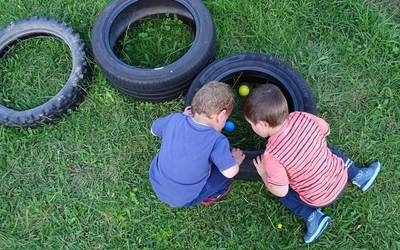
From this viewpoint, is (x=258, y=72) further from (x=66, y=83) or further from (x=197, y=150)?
(x=66, y=83)

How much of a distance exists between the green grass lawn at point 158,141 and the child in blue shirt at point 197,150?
18.1 inches

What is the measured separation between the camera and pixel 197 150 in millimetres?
3508

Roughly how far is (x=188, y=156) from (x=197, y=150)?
0.07m

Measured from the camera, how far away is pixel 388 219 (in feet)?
13.3

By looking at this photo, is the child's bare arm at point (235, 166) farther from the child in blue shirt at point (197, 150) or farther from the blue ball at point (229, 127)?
the blue ball at point (229, 127)

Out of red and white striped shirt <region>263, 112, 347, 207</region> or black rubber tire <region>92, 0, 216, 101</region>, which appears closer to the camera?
red and white striped shirt <region>263, 112, 347, 207</region>

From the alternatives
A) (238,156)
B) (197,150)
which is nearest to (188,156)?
(197,150)

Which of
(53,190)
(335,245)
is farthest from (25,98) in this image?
(335,245)

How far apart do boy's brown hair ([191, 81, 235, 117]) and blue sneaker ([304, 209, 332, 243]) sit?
3.60 feet

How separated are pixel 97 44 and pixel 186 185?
4.67 ft

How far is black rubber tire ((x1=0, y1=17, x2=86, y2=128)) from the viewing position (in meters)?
4.39

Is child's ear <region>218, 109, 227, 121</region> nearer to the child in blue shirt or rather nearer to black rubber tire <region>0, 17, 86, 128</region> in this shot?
the child in blue shirt

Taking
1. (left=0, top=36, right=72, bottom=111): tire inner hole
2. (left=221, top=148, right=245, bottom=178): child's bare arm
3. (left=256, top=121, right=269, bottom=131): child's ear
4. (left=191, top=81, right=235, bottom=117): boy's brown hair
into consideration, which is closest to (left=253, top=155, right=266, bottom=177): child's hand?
(left=221, top=148, right=245, bottom=178): child's bare arm

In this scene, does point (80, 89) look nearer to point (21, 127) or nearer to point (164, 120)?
point (21, 127)
